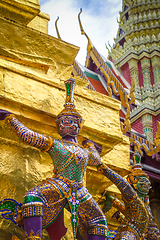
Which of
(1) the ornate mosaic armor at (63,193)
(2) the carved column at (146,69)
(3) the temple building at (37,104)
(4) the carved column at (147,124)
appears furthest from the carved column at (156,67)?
(1) the ornate mosaic armor at (63,193)

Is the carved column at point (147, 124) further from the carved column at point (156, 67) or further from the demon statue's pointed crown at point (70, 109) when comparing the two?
the demon statue's pointed crown at point (70, 109)

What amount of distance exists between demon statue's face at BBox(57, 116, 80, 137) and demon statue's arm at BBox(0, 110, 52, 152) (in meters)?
0.16

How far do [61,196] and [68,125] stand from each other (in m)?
0.53

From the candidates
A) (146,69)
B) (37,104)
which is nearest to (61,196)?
(37,104)

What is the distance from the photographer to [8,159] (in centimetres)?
268

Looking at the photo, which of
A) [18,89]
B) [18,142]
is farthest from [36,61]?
[18,142]

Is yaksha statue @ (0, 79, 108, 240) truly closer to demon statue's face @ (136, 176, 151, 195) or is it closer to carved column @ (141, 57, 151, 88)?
demon statue's face @ (136, 176, 151, 195)

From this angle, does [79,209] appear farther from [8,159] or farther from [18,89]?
[18,89]

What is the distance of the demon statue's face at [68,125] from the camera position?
8.52 ft

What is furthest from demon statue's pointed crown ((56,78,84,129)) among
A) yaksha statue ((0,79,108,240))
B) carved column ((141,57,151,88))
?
carved column ((141,57,151,88))

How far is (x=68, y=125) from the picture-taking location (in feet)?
8.52

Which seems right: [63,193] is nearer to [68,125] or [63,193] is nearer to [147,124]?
[68,125]

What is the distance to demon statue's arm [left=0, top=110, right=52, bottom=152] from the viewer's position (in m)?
2.40

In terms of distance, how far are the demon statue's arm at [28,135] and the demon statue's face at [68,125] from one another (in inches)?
6.2
